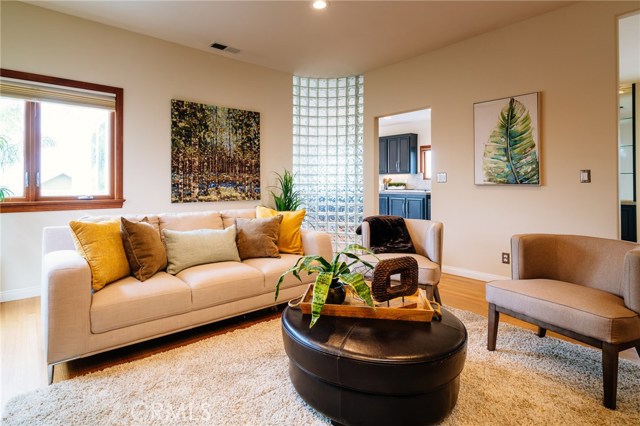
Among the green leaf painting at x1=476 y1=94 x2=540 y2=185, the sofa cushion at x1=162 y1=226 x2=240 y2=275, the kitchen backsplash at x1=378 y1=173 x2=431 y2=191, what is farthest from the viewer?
the kitchen backsplash at x1=378 y1=173 x2=431 y2=191

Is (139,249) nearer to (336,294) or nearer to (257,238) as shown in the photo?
(257,238)

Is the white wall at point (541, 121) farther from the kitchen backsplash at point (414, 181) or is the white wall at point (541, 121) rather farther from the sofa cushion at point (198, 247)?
the kitchen backsplash at point (414, 181)

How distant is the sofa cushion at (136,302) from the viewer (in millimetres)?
2027

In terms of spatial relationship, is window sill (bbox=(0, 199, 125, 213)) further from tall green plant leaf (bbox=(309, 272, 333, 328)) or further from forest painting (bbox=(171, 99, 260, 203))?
tall green plant leaf (bbox=(309, 272, 333, 328))

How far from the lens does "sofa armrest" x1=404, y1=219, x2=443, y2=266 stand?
10.0 feet

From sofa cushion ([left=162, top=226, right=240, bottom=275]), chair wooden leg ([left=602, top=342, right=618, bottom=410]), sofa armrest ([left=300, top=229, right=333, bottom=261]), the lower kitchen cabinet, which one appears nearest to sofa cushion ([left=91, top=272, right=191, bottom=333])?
sofa cushion ([left=162, top=226, right=240, bottom=275])

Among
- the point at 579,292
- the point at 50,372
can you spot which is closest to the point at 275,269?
the point at 50,372

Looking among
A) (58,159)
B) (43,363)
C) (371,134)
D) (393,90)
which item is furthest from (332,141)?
(43,363)

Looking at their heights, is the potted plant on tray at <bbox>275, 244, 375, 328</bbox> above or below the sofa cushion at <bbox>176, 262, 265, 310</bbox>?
above

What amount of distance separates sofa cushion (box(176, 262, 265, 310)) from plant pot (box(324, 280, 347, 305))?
1000mm

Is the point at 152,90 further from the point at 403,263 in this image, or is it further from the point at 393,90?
Result: the point at 403,263

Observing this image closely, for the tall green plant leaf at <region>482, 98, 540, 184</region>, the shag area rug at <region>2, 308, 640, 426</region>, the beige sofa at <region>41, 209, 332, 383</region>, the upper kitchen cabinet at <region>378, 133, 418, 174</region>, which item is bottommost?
the shag area rug at <region>2, 308, 640, 426</region>

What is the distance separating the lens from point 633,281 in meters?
1.72

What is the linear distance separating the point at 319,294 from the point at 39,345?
213cm
